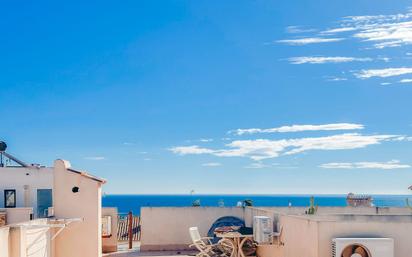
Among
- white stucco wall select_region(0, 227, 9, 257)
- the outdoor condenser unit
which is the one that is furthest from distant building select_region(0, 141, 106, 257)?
the outdoor condenser unit

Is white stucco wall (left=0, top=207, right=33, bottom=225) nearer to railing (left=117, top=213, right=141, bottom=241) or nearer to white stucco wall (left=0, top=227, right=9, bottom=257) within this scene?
white stucco wall (left=0, top=227, right=9, bottom=257)

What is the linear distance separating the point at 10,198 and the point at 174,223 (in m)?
5.12

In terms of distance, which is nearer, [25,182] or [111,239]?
[25,182]

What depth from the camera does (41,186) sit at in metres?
15.8

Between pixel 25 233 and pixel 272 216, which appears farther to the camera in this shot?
pixel 272 216

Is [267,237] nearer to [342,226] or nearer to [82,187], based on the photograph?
[342,226]

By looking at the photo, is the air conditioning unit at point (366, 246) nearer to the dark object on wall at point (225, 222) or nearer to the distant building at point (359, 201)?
the dark object on wall at point (225, 222)

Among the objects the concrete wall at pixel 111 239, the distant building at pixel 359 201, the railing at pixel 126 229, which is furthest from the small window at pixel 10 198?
the distant building at pixel 359 201

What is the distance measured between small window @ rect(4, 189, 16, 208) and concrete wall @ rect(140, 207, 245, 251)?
13.1ft

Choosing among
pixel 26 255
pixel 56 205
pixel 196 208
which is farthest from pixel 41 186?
pixel 26 255

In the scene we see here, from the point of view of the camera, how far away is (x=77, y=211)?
12250 millimetres

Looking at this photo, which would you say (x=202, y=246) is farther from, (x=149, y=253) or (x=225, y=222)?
(x=149, y=253)

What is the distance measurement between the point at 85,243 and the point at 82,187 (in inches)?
50.9

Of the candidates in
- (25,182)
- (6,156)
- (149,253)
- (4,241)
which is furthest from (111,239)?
(4,241)
